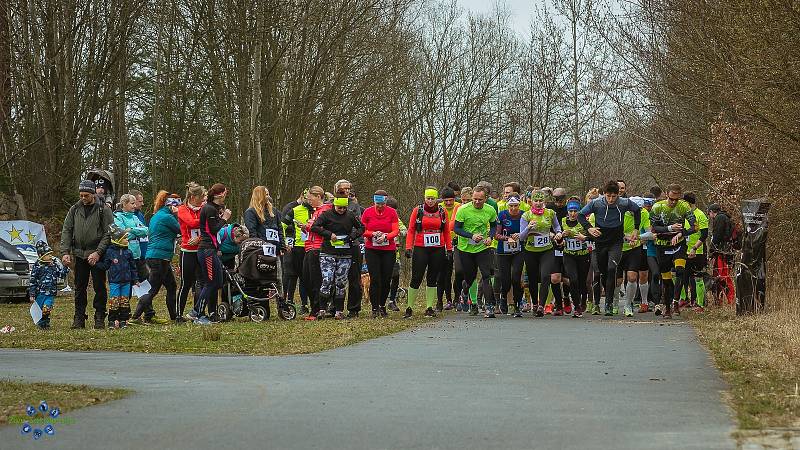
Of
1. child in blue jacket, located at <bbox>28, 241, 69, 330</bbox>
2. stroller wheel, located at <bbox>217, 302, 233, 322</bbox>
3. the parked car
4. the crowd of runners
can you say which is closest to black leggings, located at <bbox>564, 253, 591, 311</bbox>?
the crowd of runners

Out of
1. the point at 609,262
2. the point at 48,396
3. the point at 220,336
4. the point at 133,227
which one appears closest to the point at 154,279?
the point at 133,227

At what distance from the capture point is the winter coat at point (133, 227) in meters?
18.8

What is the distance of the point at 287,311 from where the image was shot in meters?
20.0

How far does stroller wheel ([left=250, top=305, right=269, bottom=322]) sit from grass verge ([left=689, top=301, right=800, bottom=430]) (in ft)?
20.7

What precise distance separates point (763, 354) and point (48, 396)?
6.96 metres

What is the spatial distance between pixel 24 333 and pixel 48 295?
1063mm

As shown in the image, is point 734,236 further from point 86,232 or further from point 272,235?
point 86,232

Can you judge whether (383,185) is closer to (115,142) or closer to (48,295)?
(115,142)

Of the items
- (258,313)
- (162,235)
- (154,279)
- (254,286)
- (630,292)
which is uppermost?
(162,235)

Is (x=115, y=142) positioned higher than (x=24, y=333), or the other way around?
(x=115, y=142)

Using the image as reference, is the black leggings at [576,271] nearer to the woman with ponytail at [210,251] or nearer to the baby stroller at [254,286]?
the baby stroller at [254,286]

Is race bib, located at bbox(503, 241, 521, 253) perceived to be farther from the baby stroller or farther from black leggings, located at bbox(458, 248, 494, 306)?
the baby stroller

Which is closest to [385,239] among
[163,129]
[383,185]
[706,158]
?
[706,158]

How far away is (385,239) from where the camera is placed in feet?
67.0
